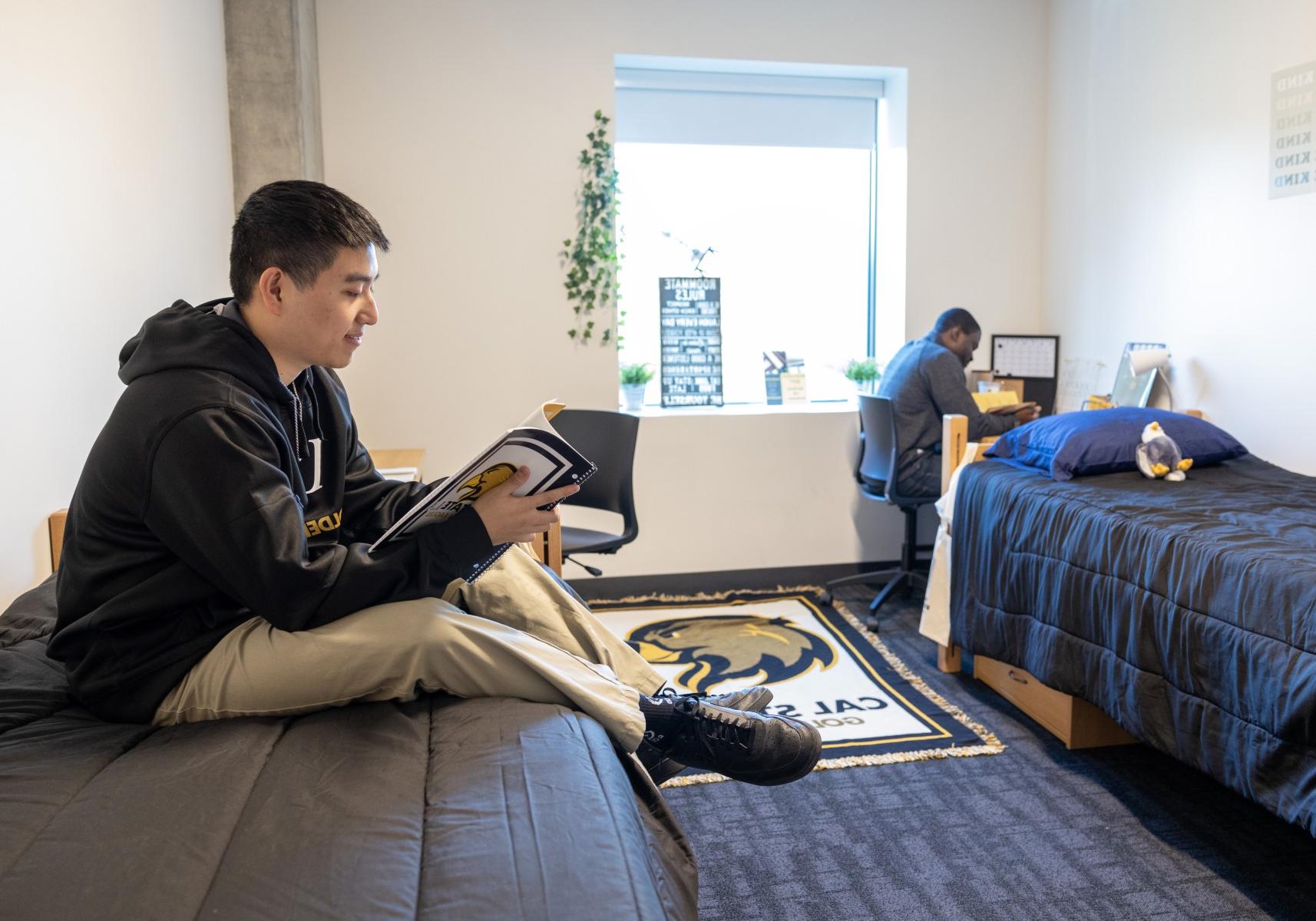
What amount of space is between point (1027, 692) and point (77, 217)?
2.65m

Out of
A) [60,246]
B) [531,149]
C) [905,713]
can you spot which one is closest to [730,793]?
[905,713]

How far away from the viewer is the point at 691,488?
4.25 m

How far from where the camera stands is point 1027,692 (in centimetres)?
275

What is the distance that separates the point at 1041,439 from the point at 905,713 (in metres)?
0.93

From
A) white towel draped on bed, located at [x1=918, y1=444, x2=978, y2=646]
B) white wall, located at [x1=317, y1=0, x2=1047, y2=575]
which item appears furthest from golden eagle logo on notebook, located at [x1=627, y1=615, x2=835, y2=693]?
white wall, located at [x1=317, y1=0, x2=1047, y2=575]

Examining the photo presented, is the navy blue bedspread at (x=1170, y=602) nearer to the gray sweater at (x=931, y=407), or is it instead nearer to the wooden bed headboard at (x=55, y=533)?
the gray sweater at (x=931, y=407)

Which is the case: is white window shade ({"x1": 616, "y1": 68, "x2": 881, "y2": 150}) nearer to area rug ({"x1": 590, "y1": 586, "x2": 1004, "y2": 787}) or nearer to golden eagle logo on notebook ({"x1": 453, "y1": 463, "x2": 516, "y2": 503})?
area rug ({"x1": 590, "y1": 586, "x2": 1004, "y2": 787})

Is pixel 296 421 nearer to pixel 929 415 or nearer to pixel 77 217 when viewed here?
pixel 77 217

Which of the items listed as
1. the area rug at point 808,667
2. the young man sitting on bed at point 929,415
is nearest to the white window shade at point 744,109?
the young man sitting on bed at point 929,415

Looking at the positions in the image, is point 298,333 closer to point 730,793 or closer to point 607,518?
point 730,793

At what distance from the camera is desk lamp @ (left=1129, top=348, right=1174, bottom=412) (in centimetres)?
353

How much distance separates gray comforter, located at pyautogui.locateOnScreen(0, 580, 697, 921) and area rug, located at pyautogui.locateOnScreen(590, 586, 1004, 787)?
2.90 feet

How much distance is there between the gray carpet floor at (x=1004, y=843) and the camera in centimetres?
185

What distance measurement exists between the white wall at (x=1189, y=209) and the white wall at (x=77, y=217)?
3298mm
